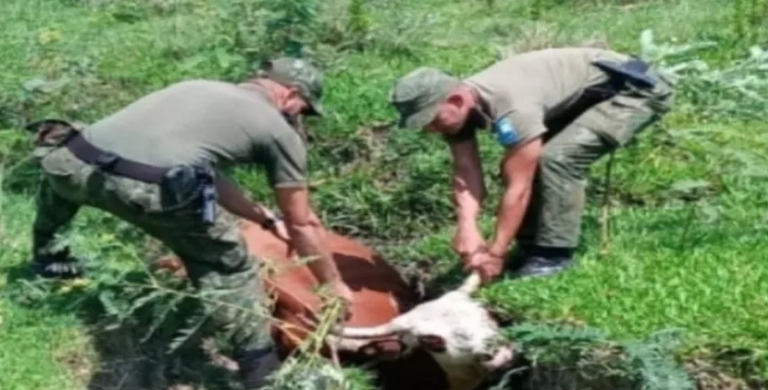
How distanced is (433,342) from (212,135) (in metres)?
1.25

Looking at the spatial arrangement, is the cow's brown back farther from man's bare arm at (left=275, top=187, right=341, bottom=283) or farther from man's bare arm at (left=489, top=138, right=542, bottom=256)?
man's bare arm at (left=489, top=138, right=542, bottom=256)

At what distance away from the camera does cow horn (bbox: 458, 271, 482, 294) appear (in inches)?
316

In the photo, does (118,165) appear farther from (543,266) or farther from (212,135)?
(543,266)

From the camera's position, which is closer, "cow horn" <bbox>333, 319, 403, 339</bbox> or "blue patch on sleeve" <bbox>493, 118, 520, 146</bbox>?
"cow horn" <bbox>333, 319, 403, 339</bbox>

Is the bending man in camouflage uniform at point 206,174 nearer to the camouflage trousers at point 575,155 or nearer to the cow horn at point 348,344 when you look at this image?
the cow horn at point 348,344

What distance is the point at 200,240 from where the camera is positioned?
26.0 feet

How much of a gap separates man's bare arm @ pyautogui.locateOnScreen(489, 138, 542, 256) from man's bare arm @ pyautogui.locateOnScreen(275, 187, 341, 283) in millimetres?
→ 733

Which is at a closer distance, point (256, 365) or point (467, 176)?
point (256, 365)

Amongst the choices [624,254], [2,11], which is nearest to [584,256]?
[624,254]

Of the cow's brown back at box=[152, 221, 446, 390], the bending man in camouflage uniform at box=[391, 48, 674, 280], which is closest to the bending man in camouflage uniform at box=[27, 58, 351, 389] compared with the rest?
the cow's brown back at box=[152, 221, 446, 390]

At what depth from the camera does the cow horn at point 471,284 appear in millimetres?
8031

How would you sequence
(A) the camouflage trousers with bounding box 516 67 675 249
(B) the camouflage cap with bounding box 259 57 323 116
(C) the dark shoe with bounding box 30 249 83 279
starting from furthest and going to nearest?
1. (C) the dark shoe with bounding box 30 249 83 279
2. (A) the camouflage trousers with bounding box 516 67 675 249
3. (B) the camouflage cap with bounding box 259 57 323 116

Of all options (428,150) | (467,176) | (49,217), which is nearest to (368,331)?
(467,176)

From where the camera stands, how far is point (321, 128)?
10594mm
